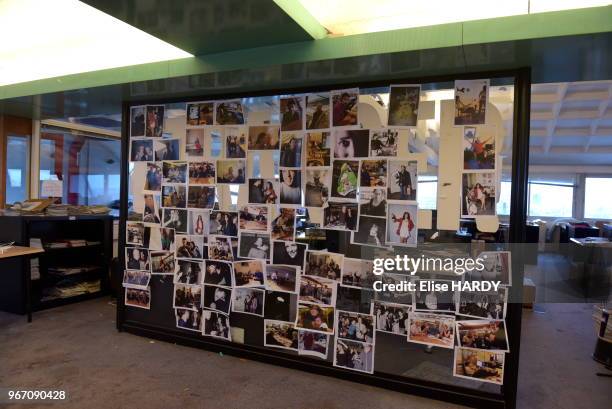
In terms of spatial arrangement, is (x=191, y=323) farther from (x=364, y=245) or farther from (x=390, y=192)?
(x=390, y=192)

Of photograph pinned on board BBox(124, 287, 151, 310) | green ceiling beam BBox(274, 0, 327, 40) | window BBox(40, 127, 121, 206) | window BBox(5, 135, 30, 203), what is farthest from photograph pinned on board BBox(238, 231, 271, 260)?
window BBox(5, 135, 30, 203)

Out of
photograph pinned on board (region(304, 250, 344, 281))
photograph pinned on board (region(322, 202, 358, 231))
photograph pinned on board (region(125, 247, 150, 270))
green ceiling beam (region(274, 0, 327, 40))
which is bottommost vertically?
photograph pinned on board (region(125, 247, 150, 270))

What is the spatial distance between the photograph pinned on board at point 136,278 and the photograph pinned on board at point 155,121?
121 centimetres

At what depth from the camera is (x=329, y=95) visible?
9.05 feet

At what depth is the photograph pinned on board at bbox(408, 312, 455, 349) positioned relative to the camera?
250 cm

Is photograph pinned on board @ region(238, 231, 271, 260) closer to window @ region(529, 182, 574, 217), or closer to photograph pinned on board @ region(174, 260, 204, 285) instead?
photograph pinned on board @ region(174, 260, 204, 285)

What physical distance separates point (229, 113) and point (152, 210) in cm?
110

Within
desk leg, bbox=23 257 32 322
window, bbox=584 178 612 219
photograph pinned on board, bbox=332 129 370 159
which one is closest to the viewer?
photograph pinned on board, bbox=332 129 370 159

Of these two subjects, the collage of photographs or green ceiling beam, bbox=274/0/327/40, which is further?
the collage of photographs

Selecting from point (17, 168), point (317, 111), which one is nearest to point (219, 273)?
point (317, 111)

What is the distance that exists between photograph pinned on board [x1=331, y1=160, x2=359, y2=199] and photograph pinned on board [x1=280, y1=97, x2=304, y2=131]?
16.3 inches

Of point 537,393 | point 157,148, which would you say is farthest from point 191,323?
point 537,393

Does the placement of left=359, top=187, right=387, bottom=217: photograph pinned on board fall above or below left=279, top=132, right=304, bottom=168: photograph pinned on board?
below

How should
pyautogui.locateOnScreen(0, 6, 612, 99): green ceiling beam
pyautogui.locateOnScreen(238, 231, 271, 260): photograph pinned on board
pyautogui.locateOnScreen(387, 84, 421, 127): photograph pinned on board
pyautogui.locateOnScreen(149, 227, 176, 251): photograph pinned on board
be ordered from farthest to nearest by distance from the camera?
pyautogui.locateOnScreen(149, 227, 176, 251): photograph pinned on board < pyautogui.locateOnScreen(238, 231, 271, 260): photograph pinned on board < pyautogui.locateOnScreen(387, 84, 421, 127): photograph pinned on board < pyautogui.locateOnScreen(0, 6, 612, 99): green ceiling beam
